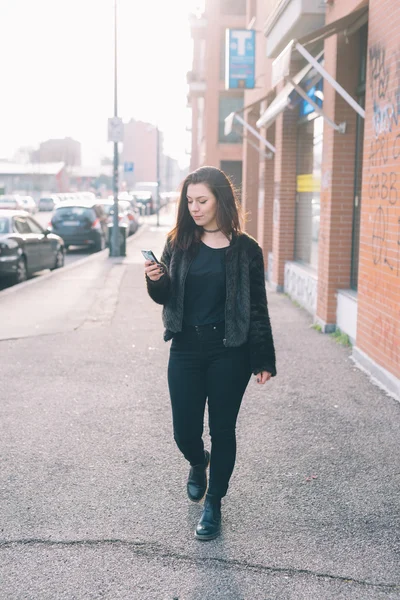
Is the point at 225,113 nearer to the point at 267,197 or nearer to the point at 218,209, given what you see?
the point at 267,197

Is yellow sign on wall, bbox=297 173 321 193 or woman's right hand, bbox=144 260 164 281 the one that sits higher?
yellow sign on wall, bbox=297 173 321 193

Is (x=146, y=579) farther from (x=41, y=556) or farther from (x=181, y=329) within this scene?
(x=181, y=329)

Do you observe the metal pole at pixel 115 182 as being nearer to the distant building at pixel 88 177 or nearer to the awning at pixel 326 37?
the awning at pixel 326 37

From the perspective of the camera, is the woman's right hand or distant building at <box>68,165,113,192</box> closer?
the woman's right hand

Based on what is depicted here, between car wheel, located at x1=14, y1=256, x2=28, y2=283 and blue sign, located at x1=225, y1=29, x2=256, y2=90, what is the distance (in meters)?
6.24

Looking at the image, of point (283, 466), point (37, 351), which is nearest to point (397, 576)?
point (283, 466)

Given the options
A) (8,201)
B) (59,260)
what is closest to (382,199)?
(59,260)

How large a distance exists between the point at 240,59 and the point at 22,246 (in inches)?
274

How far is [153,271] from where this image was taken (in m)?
3.70

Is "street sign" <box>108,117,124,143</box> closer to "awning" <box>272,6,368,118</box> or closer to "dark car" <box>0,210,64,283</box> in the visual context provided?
"dark car" <box>0,210,64,283</box>

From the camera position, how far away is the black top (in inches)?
149

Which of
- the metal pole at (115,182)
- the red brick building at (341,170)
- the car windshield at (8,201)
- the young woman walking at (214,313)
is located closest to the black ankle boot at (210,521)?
the young woman walking at (214,313)

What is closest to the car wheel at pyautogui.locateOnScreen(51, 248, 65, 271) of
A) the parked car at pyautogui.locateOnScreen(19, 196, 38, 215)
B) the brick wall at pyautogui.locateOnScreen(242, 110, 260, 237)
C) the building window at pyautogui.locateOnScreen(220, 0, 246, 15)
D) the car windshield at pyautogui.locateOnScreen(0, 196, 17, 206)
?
the brick wall at pyautogui.locateOnScreen(242, 110, 260, 237)

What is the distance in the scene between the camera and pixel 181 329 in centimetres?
381
